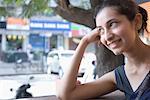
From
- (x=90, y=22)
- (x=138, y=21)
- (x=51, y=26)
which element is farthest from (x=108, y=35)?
(x=51, y=26)

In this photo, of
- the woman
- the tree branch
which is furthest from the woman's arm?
the tree branch

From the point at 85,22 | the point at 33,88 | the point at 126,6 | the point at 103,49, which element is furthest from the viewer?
the point at 33,88

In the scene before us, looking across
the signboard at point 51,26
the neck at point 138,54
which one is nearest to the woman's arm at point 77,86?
the neck at point 138,54

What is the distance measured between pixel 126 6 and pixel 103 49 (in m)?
1.13

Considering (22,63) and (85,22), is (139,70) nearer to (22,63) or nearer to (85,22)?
(85,22)

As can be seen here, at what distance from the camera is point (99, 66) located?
2250 millimetres

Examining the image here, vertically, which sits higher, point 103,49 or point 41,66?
point 103,49

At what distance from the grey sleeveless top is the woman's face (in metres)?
0.16

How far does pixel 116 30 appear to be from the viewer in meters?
1.05

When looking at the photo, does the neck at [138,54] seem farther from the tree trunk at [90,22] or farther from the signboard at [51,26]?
the signboard at [51,26]

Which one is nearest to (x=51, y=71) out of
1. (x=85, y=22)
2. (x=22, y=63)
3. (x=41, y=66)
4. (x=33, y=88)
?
(x=41, y=66)

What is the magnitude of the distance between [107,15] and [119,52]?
14cm

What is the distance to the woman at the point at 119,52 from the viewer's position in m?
1.06

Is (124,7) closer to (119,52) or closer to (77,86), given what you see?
(119,52)
